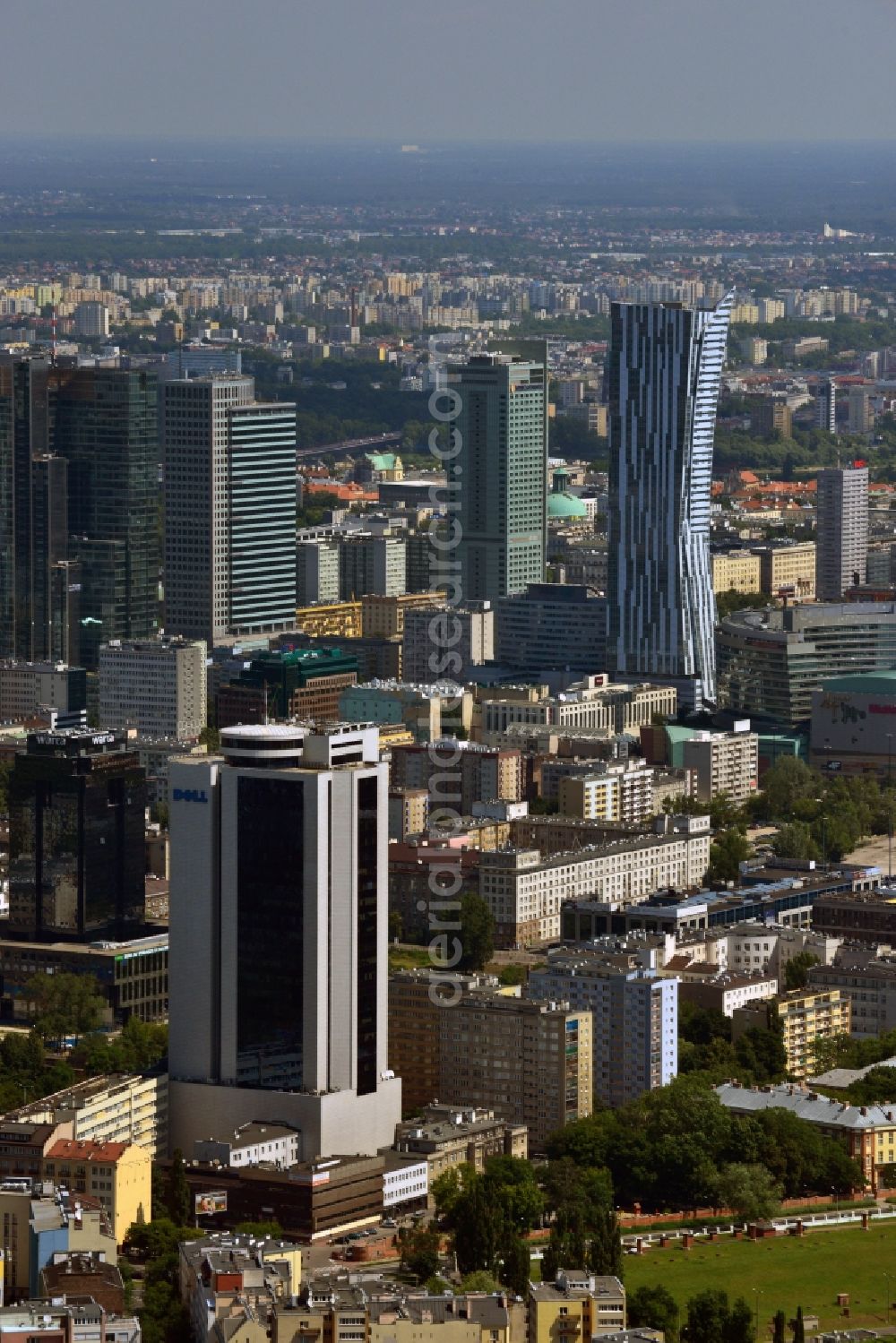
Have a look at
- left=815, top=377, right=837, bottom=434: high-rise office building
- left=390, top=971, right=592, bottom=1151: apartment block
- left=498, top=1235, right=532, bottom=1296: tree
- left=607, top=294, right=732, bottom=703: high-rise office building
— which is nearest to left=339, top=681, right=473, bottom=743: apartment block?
left=607, top=294, right=732, bottom=703: high-rise office building

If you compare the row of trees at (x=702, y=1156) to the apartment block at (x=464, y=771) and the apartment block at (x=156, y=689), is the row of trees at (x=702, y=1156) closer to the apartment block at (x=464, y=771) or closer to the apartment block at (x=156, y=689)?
the apartment block at (x=464, y=771)

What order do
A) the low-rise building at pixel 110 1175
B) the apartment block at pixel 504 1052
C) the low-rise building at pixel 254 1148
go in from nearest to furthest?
the low-rise building at pixel 110 1175 < the low-rise building at pixel 254 1148 < the apartment block at pixel 504 1052

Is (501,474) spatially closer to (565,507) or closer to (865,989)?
(565,507)

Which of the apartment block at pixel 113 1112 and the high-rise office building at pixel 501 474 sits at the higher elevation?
the high-rise office building at pixel 501 474

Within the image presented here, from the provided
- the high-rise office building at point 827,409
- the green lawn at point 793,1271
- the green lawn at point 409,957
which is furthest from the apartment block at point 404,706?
the high-rise office building at point 827,409

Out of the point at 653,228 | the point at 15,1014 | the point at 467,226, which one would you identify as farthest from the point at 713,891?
the point at 467,226

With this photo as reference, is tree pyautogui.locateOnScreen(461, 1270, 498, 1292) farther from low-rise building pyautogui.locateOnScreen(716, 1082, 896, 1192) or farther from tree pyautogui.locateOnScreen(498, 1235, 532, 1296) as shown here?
low-rise building pyautogui.locateOnScreen(716, 1082, 896, 1192)

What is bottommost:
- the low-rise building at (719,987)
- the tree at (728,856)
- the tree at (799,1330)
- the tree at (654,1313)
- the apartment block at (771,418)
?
the apartment block at (771,418)
